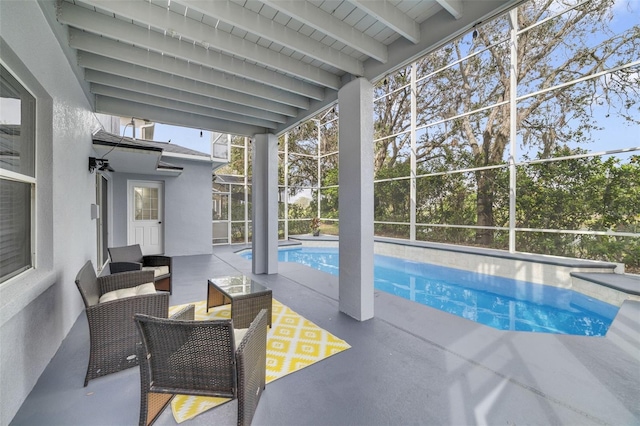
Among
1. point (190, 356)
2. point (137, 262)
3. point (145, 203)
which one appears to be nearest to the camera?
point (190, 356)

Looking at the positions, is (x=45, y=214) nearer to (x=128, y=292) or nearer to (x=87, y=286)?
(x=87, y=286)

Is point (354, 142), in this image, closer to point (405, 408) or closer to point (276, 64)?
point (276, 64)

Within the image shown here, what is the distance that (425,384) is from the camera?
220cm

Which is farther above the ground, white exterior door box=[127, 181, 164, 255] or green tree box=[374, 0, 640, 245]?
green tree box=[374, 0, 640, 245]

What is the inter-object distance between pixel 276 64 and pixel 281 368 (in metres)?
3.34

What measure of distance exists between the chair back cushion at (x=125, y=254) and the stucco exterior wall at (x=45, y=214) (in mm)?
813

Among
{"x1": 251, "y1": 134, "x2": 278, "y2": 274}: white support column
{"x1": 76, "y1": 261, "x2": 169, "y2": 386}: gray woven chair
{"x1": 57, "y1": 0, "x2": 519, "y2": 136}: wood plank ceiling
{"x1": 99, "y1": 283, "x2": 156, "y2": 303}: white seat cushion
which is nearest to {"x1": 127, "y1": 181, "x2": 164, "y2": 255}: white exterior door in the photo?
{"x1": 57, "y1": 0, "x2": 519, "y2": 136}: wood plank ceiling

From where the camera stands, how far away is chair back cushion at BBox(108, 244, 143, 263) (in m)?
4.19

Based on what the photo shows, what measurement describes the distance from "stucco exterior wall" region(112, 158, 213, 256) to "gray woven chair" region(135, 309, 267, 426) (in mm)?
7317

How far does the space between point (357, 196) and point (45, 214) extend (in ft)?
10.1

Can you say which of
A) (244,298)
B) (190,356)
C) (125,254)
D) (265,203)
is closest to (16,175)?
(190,356)

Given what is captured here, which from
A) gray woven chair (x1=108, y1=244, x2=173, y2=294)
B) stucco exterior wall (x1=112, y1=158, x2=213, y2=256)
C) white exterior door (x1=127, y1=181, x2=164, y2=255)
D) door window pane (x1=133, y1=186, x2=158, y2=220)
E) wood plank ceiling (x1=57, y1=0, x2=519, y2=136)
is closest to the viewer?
wood plank ceiling (x1=57, y1=0, x2=519, y2=136)

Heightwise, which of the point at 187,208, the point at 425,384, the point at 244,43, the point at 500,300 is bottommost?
the point at 500,300

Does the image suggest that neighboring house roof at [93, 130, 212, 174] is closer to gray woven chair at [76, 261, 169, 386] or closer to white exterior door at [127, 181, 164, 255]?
white exterior door at [127, 181, 164, 255]
